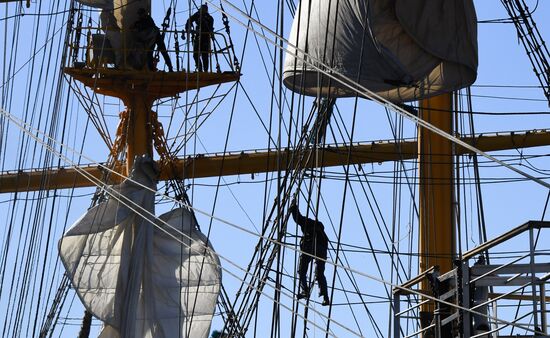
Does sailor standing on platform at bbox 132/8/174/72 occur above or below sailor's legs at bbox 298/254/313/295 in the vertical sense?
above

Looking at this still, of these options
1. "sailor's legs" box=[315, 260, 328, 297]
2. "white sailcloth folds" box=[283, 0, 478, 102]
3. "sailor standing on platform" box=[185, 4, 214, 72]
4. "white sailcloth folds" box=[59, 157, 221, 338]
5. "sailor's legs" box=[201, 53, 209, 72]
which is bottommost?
"sailor's legs" box=[315, 260, 328, 297]

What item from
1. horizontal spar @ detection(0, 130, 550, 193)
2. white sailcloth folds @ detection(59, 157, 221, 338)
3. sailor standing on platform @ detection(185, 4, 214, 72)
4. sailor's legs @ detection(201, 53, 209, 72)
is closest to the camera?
sailor standing on platform @ detection(185, 4, 214, 72)

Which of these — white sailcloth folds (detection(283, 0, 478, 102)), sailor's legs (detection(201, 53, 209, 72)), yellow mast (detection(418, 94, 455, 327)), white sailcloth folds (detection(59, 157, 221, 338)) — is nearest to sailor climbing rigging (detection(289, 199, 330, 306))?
yellow mast (detection(418, 94, 455, 327))

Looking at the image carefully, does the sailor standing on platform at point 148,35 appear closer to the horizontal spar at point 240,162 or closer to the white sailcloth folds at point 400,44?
the horizontal spar at point 240,162

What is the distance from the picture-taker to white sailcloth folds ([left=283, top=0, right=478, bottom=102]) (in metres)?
17.3

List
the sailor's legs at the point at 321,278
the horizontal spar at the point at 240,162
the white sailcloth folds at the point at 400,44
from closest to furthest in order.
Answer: the white sailcloth folds at the point at 400,44
the sailor's legs at the point at 321,278
the horizontal spar at the point at 240,162

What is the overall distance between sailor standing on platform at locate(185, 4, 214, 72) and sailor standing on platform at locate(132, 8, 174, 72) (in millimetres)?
927

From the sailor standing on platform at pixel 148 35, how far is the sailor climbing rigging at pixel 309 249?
7.98 meters

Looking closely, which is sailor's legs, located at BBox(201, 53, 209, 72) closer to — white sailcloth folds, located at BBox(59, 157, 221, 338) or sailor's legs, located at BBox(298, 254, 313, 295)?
white sailcloth folds, located at BBox(59, 157, 221, 338)

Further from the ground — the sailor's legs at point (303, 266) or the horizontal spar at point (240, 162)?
the horizontal spar at point (240, 162)

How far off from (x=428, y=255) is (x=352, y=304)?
3.38ft

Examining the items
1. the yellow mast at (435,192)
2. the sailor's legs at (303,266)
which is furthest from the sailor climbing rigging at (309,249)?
the yellow mast at (435,192)

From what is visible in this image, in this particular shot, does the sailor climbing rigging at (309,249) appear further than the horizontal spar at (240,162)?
No

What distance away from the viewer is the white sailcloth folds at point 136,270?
25.3 meters
